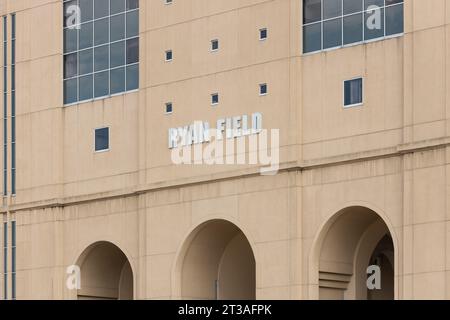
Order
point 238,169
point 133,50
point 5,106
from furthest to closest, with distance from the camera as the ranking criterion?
point 5,106
point 133,50
point 238,169

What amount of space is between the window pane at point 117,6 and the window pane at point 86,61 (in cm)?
190

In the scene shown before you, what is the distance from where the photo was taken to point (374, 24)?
2299 inches

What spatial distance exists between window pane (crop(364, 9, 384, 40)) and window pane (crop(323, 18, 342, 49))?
117 centimetres

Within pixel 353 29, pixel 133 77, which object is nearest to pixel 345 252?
pixel 353 29

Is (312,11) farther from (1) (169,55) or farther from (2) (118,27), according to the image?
(2) (118,27)

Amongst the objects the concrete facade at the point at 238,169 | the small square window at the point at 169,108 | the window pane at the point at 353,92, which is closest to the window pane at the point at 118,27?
the concrete facade at the point at 238,169

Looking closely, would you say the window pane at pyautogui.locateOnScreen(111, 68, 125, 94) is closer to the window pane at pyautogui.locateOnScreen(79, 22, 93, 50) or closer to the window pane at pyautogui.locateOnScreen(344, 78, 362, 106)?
the window pane at pyautogui.locateOnScreen(79, 22, 93, 50)

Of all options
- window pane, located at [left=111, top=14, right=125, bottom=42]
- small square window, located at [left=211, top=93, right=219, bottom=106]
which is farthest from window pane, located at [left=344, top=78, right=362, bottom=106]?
window pane, located at [left=111, top=14, right=125, bottom=42]

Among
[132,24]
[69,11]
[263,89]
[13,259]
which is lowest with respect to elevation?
[13,259]

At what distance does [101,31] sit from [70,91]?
2870 mm

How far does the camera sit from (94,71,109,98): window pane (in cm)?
6731

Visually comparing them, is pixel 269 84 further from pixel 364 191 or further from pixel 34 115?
pixel 34 115

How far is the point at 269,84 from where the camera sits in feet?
199
